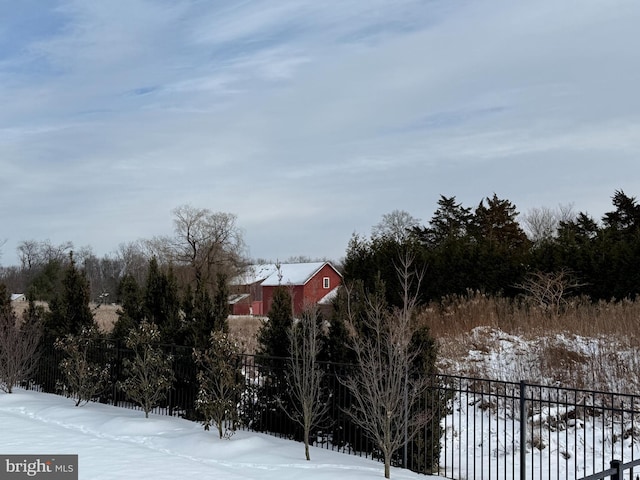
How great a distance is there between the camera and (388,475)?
7719mm

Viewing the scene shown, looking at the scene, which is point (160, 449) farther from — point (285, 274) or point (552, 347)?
point (285, 274)

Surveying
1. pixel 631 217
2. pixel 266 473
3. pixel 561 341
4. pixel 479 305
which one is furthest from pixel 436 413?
pixel 631 217

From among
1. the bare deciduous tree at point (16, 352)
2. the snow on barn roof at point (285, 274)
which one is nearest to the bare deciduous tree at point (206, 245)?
the snow on barn roof at point (285, 274)

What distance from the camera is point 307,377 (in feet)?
29.4

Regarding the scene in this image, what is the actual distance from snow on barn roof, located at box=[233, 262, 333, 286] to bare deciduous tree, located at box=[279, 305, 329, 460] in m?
39.4

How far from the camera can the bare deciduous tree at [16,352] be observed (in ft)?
46.6

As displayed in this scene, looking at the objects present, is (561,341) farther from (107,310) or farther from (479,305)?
(107,310)

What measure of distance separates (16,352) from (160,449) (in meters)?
6.61

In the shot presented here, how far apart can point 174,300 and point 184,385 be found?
262cm

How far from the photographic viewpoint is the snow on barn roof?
51.1m

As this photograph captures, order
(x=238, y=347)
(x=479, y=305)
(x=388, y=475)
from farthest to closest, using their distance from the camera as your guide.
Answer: (x=479, y=305) → (x=238, y=347) → (x=388, y=475)

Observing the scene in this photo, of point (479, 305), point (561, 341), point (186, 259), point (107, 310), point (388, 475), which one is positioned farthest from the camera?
point (186, 259)

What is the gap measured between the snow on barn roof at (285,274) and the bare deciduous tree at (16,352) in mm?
33588

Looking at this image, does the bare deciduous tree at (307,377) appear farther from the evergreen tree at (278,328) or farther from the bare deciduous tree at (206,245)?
the bare deciduous tree at (206,245)
